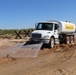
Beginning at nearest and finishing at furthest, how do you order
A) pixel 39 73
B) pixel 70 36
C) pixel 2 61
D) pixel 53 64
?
pixel 39 73
pixel 53 64
pixel 2 61
pixel 70 36

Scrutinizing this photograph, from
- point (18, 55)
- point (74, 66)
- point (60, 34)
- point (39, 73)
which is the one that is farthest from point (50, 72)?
point (60, 34)

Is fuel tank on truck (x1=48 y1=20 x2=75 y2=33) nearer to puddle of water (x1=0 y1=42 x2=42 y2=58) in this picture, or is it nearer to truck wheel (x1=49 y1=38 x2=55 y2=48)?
truck wheel (x1=49 y1=38 x2=55 y2=48)

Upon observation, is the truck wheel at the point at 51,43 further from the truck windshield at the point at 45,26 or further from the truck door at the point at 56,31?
the truck windshield at the point at 45,26

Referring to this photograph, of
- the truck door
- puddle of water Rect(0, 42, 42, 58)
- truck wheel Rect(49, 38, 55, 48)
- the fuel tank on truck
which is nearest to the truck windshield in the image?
the truck door

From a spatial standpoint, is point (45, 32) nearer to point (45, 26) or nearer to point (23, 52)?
point (45, 26)

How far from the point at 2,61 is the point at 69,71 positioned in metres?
5.26

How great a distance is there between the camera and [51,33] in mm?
23391

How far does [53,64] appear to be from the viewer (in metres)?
14.0

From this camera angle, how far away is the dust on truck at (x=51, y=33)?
22625 millimetres

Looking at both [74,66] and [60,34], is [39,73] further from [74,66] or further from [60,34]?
[60,34]

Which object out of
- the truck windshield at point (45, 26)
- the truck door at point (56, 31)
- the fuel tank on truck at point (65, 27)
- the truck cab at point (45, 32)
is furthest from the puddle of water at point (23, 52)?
the fuel tank on truck at point (65, 27)

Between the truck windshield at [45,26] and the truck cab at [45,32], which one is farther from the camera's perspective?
the truck windshield at [45,26]

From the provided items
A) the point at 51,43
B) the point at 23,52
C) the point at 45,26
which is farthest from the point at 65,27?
the point at 23,52

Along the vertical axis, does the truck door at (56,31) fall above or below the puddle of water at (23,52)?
above
